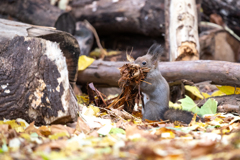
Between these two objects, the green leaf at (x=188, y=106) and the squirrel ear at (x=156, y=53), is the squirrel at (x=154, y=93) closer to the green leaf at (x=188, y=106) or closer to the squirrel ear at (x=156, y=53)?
the squirrel ear at (x=156, y=53)

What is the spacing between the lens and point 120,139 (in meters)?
1.44

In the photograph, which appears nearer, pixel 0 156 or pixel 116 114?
pixel 0 156

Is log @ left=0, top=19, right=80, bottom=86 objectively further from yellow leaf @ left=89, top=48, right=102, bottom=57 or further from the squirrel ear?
yellow leaf @ left=89, top=48, right=102, bottom=57

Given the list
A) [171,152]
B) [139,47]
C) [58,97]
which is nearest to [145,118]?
[58,97]

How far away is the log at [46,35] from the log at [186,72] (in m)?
0.60

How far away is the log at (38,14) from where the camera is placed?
4535mm

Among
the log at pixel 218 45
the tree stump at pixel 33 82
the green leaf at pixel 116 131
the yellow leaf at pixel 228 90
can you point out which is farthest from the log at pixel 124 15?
the green leaf at pixel 116 131

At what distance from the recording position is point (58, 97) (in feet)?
6.16

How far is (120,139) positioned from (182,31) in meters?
2.86

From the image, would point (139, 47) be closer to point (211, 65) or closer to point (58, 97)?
point (211, 65)

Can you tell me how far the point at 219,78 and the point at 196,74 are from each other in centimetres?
28

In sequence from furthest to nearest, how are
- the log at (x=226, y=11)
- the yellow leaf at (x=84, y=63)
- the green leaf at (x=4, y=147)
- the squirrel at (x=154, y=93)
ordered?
the log at (x=226, y=11), the yellow leaf at (x=84, y=63), the squirrel at (x=154, y=93), the green leaf at (x=4, y=147)

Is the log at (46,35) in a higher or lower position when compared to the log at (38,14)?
lower

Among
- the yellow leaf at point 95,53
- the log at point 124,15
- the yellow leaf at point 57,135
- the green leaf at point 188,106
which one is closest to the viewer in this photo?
the yellow leaf at point 57,135
